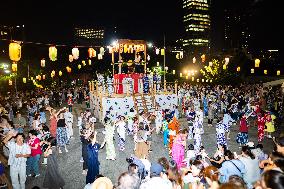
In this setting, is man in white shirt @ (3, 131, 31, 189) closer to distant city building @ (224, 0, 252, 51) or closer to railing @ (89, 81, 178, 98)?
railing @ (89, 81, 178, 98)

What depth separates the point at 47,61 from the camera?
154 feet

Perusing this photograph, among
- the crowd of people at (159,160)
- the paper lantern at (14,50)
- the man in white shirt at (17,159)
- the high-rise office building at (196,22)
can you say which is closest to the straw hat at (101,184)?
the crowd of people at (159,160)

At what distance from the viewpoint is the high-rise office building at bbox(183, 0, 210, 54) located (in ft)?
487

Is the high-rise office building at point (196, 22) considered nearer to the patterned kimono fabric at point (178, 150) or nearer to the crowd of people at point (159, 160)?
the crowd of people at point (159, 160)

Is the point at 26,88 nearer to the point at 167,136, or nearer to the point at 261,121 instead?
the point at 167,136

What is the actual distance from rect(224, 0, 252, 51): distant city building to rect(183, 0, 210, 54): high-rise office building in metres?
19.8

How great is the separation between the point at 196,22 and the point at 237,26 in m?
32.8

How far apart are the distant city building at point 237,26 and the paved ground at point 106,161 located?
100798mm

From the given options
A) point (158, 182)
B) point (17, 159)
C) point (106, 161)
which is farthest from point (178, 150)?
point (17, 159)

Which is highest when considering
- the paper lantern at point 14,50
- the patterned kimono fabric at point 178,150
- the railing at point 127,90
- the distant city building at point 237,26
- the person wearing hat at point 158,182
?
the distant city building at point 237,26

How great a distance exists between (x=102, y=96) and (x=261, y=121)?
10739mm

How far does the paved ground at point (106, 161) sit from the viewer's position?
374 inches

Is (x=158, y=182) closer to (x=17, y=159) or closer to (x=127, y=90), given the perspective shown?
(x=17, y=159)

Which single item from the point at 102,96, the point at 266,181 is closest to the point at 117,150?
the point at 102,96
